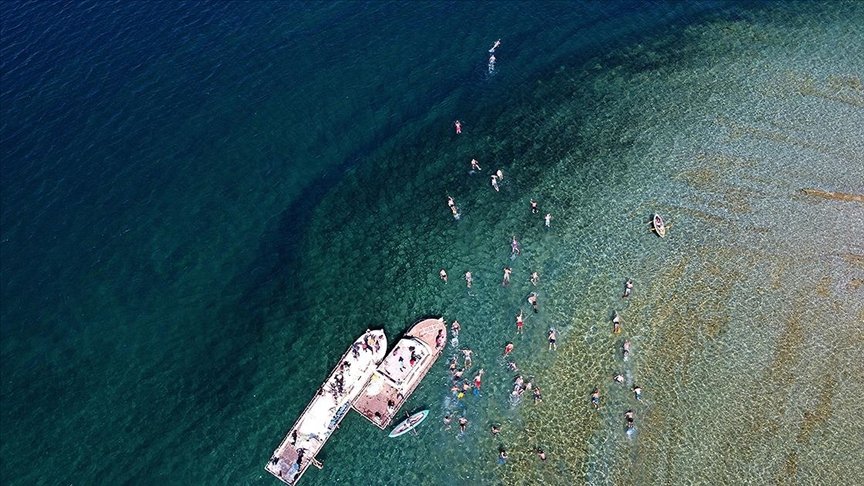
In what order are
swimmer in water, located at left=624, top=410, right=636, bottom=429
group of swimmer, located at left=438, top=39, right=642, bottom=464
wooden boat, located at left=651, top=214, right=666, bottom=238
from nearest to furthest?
swimmer in water, located at left=624, top=410, right=636, bottom=429, group of swimmer, located at left=438, top=39, right=642, bottom=464, wooden boat, located at left=651, top=214, right=666, bottom=238

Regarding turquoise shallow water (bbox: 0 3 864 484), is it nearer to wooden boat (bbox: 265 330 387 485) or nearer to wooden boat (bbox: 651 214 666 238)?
wooden boat (bbox: 651 214 666 238)

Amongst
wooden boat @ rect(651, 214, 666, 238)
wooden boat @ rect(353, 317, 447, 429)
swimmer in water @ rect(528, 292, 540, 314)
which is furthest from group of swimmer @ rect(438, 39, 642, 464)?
wooden boat @ rect(651, 214, 666, 238)

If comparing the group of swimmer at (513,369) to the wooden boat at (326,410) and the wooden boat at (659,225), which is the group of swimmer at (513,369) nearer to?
the wooden boat at (659,225)

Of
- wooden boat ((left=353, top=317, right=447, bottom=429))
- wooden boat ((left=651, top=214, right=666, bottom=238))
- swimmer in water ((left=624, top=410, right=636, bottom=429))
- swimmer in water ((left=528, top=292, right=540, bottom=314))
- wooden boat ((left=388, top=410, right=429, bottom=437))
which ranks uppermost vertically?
wooden boat ((left=353, top=317, right=447, bottom=429))

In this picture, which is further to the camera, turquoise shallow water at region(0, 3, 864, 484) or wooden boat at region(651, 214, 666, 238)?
wooden boat at region(651, 214, 666, 238)

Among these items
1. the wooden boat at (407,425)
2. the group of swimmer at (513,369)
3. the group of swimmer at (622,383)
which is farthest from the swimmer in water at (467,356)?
the group of swimmer at (622,383)

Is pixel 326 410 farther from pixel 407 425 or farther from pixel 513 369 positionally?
pixel 513 369

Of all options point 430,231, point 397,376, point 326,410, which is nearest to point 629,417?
point 397,376
